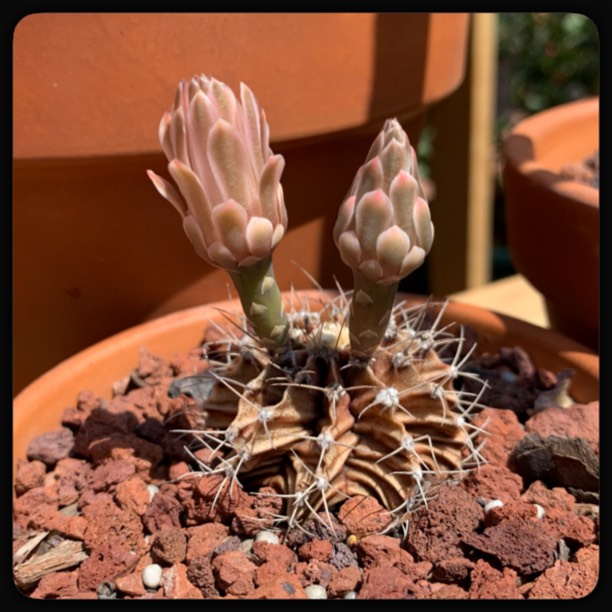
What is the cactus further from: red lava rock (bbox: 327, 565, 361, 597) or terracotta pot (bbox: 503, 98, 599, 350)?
terracotta pot (bbox: 503, 98, 599, 350)

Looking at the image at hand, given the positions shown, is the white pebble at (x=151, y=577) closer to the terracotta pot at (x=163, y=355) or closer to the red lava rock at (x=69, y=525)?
the red lava rock at (x=69, y=525)

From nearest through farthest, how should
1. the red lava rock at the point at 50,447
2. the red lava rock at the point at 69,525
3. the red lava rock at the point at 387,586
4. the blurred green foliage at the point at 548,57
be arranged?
the red lava rock at the point at 387,586, the red lava rock at the point at 69,525, the red lava rock at the point at 50,447, the blurred green foliage at the point at 548,57

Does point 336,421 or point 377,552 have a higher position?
point 336,421

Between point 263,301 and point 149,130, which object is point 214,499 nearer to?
point 263,301

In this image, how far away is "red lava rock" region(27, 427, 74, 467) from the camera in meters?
1.02

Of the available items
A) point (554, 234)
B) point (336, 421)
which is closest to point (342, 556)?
point (336, 421)

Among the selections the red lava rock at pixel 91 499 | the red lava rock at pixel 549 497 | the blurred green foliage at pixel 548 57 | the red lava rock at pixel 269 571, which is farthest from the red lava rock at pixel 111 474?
the blurred green foliage at pixel 548 57

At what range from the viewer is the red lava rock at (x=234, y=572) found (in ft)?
2.67

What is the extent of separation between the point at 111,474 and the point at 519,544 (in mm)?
439

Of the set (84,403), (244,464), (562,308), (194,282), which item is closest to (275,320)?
(244,464)

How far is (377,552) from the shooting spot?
33.2 inches

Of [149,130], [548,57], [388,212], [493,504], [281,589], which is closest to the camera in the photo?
[388,212]

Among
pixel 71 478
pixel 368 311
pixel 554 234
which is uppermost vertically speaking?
pixel 368 311

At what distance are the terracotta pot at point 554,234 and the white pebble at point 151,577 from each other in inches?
26.4
